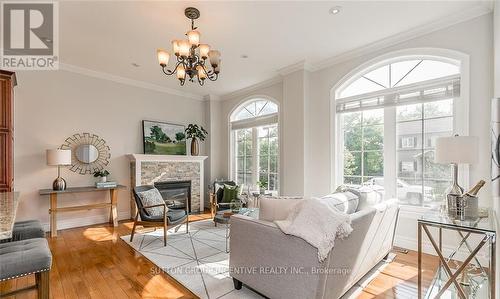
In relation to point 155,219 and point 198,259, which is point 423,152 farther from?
point 155,219

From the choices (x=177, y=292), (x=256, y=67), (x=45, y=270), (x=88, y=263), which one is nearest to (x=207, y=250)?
(x=177, y=292)

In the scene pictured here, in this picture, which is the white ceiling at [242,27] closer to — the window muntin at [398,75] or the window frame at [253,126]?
the window muntin at [398,75]

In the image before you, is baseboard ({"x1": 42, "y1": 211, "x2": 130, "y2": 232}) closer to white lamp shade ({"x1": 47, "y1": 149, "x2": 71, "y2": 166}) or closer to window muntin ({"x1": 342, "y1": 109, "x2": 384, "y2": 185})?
white lamp shade ({"x1": 47, "y1": 149, "x2": 71, "y2": 166})

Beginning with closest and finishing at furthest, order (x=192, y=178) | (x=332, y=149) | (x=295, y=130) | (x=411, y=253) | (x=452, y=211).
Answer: (x=452, y=211) < (x=411, y=253) < (x=332, y=149) < (x=295, y=130) < (x=192, y=178)

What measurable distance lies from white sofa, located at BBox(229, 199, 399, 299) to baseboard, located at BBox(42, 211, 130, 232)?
374 cm

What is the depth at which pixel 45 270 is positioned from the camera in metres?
1.80

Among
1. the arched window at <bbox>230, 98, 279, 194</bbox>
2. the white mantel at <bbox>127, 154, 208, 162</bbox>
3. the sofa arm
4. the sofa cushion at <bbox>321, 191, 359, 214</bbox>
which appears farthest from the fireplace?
the sofa cushion at <bbox>321, 191, 359, 214</bbox>

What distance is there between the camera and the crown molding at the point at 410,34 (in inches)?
111

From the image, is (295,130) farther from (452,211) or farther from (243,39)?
(452,211)

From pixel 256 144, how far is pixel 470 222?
4251 millimetres

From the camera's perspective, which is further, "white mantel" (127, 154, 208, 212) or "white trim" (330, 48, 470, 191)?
"white mantel" (127, 154, 208, 212)

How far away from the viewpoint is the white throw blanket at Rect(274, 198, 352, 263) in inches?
67.9

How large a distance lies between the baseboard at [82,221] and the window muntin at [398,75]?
4.99 meters

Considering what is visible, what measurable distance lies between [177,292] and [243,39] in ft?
10.8
